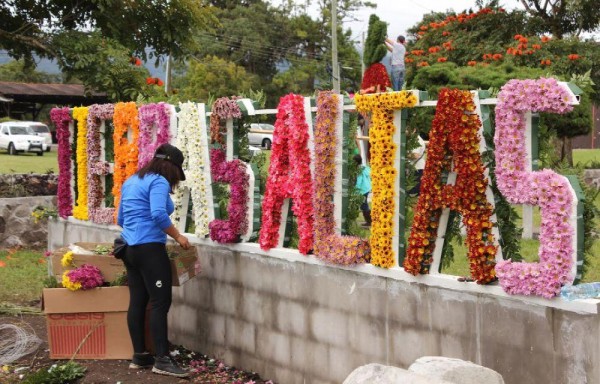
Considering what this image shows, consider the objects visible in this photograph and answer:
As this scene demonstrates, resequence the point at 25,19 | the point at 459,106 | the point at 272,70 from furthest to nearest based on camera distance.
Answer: the point at 272,70
the point at 25,19
the point at 459,106

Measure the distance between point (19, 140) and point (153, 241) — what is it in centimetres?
3713

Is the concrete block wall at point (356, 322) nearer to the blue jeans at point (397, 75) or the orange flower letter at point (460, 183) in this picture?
the orange flower letter at point (460, 183)

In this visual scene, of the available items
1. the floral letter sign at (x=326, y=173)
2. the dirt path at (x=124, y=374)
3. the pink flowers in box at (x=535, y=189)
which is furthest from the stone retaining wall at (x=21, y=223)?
the pink flowers in box at (x=535, y=189)

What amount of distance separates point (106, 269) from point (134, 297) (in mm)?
568

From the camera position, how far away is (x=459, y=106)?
5750 millimetres

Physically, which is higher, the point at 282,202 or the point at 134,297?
the point at 282,202

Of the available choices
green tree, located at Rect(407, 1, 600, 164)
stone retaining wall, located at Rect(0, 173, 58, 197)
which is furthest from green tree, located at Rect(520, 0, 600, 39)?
stone retaining wall, located at Rect(0, 173, 58, 197)

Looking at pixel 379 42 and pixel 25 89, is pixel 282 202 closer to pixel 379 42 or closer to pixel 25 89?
pixel 379 42

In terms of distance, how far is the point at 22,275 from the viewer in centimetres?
1228

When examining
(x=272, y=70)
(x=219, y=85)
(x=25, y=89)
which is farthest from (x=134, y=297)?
(x=272, y=70)

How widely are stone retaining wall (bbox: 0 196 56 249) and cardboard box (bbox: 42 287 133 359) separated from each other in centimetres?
665

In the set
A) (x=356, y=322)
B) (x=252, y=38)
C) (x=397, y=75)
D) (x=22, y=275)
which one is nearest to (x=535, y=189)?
(x=356, y=322)

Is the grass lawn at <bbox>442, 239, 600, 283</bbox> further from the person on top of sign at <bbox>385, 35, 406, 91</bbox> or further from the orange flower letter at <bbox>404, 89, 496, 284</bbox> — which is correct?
the person on top of sign at <bbox>385, 35, 406, 91</bbox>

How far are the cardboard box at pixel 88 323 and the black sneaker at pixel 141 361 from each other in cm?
28
